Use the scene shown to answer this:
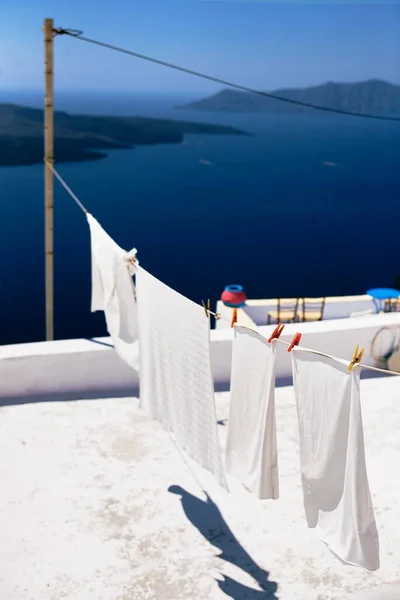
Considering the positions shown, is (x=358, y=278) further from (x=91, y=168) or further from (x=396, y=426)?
(x=396, y=426)

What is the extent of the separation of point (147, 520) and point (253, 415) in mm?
949

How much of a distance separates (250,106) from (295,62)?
398 centimetres

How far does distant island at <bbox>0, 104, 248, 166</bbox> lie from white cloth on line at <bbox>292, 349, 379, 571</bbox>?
27.7 metres

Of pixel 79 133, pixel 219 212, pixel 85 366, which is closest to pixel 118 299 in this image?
pixel 85 366

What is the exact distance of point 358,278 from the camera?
22.1m

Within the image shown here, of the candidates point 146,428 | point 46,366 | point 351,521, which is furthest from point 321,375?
point 46,366

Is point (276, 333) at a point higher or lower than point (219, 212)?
higher

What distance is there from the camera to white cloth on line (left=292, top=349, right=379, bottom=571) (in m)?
2.69

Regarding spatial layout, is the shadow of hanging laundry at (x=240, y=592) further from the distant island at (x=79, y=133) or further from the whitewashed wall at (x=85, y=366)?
the distant island at (x=79, y=133)

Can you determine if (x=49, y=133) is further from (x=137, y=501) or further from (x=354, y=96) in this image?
(x=354, y=96)

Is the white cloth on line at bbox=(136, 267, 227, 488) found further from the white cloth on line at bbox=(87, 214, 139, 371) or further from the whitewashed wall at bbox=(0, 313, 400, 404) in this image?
the whitewashed wall at bbox=(0, 313, 400, 404)

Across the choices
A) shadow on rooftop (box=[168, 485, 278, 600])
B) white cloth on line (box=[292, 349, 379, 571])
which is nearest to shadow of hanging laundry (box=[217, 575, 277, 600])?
shadow on rooftop (box=[168, 485, 278, 600])

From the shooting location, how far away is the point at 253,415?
314 centimetres

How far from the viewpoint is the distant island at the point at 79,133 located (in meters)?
29.6
